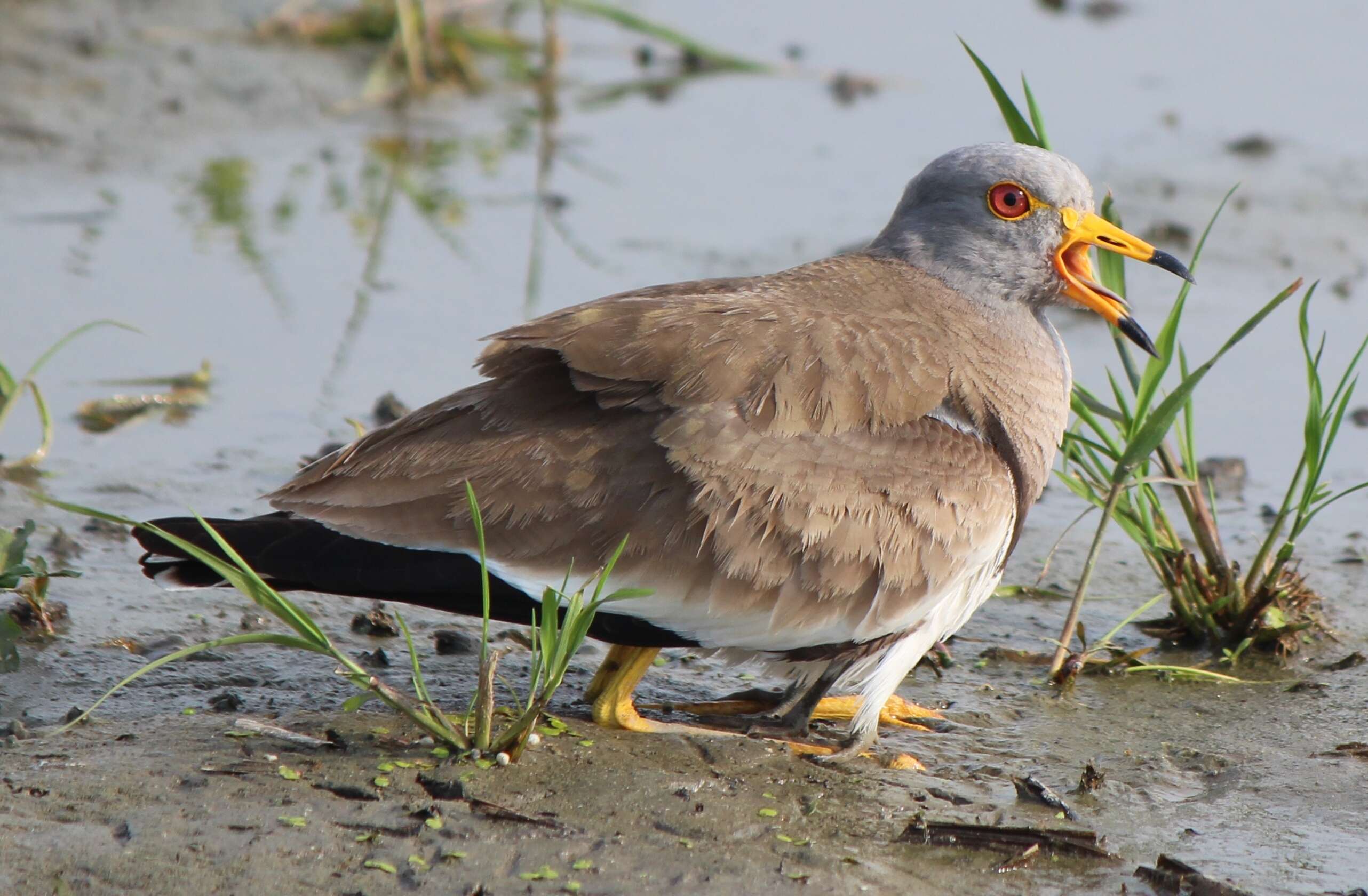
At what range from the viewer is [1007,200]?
16.0 feet

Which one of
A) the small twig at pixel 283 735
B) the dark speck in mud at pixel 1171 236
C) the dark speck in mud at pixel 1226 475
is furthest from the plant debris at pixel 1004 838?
the dark speck in mud at pixel 1171 236

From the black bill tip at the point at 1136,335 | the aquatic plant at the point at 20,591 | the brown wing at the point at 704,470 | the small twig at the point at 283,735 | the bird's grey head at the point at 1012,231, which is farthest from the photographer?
the bird's grey head at the point at 1012,231

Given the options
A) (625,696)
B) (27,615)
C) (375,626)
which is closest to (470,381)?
(375,626)

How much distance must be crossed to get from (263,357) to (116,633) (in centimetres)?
224

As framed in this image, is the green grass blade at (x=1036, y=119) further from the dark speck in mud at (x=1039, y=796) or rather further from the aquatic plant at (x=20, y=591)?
the aquatic plant at (x=20, y=591)

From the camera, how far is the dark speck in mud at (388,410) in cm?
608

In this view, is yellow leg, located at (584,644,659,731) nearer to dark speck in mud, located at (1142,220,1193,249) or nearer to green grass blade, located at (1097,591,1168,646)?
green grass blade, located at (1097,591,1168,646)

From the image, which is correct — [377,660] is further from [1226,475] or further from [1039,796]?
[1226,475]

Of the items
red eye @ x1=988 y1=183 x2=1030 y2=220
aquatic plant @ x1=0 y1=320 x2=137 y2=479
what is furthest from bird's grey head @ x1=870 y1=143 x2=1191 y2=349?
aquatic plant @ x1=0 y1=320 x2=137 y2=479

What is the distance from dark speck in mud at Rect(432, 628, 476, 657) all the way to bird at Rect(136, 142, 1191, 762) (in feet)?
1.71

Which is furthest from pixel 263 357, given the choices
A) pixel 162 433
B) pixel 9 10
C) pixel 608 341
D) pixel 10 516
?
pixel 9 10

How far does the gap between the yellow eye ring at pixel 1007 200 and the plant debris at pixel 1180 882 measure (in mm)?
1916

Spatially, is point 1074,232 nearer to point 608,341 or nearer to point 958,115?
point 608,341

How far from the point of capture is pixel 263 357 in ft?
22.3
